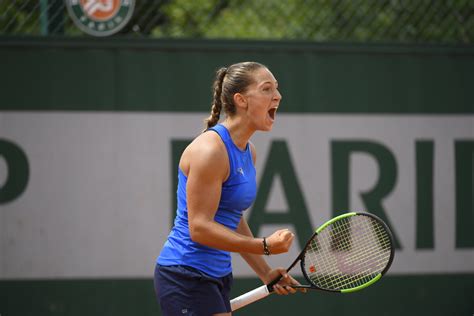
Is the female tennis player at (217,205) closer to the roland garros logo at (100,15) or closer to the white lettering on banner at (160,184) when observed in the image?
the white lettering on banner at (160,184)

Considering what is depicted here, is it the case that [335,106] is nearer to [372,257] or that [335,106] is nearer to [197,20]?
A: [197,20]

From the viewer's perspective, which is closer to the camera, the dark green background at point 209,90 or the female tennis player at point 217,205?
the female tennis player at point 217,205

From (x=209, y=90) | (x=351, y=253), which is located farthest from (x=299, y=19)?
(x=351, y=253)

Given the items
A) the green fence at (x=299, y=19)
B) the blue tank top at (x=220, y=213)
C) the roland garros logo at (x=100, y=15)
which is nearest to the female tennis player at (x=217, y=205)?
the blue tank top at (x=220, y=213)

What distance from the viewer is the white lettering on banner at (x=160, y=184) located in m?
4.73

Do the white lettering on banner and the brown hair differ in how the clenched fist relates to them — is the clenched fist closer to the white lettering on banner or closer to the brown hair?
the brown hair

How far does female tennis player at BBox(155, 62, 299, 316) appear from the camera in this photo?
283 centimetres

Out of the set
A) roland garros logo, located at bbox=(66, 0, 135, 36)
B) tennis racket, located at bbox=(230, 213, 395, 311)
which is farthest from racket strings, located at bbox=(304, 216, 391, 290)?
roland garros logo, located at bbox=(66, 0, 135, 36)

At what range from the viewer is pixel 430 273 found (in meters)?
5.06

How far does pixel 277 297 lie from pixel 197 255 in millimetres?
2080

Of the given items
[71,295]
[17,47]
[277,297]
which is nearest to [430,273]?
[277,297]

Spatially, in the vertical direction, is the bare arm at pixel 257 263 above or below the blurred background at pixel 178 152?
below

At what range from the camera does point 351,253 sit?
349 cm

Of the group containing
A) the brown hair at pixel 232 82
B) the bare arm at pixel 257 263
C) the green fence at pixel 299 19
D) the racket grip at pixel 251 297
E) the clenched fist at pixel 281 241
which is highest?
the green fence at pixel 299 19
